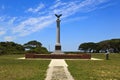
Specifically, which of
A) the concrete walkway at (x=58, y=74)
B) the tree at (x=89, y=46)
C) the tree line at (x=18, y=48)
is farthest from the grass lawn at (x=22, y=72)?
the tree at (x=89, y=46)

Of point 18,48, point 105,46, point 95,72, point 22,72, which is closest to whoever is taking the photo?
point 22,72

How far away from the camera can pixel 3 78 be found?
15.9m

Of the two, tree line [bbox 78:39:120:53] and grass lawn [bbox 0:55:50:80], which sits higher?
tree line [bbox 78:39:120:53]

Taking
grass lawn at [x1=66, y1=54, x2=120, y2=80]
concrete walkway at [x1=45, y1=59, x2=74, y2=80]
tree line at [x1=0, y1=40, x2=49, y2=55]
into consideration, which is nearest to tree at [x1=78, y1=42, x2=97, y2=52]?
tree line at [x1=0, y1=40, x2=49, y2=55]

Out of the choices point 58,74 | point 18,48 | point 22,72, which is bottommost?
point 58,74

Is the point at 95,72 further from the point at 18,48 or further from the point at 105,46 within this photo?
the point at 105,46

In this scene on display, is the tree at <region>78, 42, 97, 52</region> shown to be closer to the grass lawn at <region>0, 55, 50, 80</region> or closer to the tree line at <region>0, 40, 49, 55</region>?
the tree line at <region>0, 40, 49, 55</region>

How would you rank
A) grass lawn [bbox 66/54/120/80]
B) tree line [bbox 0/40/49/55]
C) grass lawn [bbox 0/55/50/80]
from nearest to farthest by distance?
grass lawn [bbox 0/55/50/80], grass lawn [bbox 66/54/120/80], tree line [bbox 0/40/49/55]

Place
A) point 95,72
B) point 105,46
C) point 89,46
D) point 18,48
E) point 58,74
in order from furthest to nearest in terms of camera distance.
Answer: point 89,46 < point 105,46 < point 18,48 < point 95,72 < point 58,74

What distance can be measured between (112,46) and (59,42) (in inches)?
2795

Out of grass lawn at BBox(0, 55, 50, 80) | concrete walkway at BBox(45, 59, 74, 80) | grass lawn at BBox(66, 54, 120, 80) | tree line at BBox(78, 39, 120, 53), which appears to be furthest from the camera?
tree line at BBox(78, 39, 120, 53)

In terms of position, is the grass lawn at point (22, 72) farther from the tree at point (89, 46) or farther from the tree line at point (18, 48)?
the tree at point (89, 46)

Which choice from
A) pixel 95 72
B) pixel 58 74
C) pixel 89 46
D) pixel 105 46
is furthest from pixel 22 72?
pixel 89 46

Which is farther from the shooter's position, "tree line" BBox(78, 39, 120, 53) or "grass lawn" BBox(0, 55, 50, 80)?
"tree line" BBox(78, 39, 120, 53)
